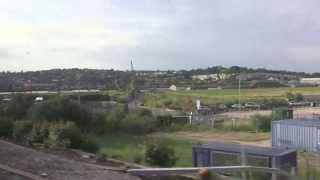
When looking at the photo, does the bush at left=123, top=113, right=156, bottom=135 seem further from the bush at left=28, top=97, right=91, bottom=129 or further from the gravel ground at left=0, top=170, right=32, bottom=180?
the gravel ground at left=0, top=170, right=32, bottom=180

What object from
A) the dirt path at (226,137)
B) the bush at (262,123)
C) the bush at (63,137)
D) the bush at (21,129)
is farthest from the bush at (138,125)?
the bush at (63,137)

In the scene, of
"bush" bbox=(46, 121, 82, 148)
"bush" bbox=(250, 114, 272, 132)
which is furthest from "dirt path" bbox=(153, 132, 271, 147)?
"bush" bbox=(46, 121, 82, 148)

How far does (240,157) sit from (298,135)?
79.9ft

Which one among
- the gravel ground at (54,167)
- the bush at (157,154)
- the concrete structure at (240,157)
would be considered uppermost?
the gravel ground at (54,167)

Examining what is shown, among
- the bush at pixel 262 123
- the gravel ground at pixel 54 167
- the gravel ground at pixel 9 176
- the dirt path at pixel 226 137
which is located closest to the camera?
the gravel ground at pixel 9 176

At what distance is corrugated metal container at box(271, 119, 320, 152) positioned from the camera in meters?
42.4

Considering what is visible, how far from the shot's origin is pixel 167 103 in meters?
110

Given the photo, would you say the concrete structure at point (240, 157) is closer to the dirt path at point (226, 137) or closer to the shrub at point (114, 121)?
the dirt path at point (226, 137)

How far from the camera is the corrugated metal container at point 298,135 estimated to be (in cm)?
4238

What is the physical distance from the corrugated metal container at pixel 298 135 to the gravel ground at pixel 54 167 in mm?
33555

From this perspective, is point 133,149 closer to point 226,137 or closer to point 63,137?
point 63,137

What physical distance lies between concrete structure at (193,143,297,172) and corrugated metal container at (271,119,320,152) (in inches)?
738

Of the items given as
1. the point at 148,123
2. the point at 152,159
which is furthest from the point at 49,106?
the point at 152,159

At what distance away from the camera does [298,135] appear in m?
43.9
